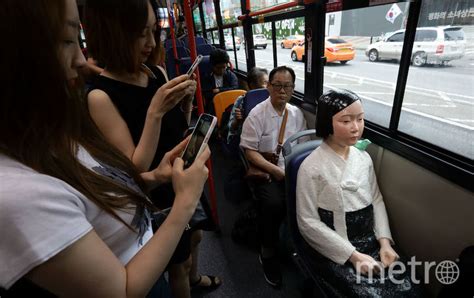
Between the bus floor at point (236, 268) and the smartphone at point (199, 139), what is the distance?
4.27 feet

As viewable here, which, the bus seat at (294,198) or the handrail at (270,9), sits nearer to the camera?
the bus seat at (294,198)

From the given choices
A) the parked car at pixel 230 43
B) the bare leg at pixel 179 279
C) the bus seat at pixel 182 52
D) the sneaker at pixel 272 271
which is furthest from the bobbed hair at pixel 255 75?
the bus seat at pixel 182 52

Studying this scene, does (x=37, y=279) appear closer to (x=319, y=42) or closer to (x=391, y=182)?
(x=391, y=182)

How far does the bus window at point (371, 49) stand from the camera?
1514 mm

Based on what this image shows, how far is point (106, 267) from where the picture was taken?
45 centimetres

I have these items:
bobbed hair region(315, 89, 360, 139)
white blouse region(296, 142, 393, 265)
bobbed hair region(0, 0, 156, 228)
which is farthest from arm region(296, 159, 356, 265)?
bobbed hair region(0, 0, 156, 228)

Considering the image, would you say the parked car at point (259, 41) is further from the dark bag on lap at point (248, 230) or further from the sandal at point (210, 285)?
the sandal at point (210, 285)

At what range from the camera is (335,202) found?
1213mm

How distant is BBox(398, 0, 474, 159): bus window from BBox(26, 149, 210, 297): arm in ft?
4.46

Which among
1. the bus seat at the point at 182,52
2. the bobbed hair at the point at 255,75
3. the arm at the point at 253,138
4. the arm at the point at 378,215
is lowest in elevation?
the arm at the point at 378,215

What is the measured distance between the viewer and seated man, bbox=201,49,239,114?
356 cm

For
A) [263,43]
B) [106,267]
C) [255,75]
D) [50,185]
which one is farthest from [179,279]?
[263,43]

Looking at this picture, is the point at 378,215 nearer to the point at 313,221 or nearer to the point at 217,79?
the point at 313,221

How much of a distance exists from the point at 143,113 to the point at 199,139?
1.10ft
